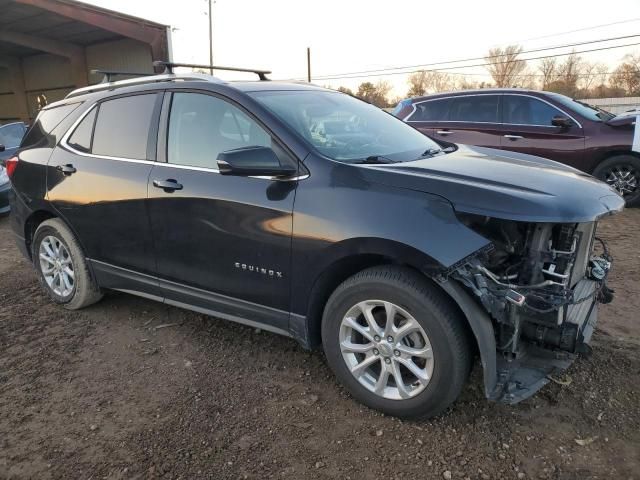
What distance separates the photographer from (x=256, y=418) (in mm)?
2717

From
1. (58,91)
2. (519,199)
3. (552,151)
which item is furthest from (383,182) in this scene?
(58,91)

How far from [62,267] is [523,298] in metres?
3.61

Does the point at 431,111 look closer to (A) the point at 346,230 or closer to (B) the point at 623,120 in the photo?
(B) the point at 623,120

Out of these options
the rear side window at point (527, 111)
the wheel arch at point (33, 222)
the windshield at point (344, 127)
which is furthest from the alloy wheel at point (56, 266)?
the rear side window at point (527, 111)

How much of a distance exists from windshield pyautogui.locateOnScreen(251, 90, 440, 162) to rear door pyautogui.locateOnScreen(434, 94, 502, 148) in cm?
434

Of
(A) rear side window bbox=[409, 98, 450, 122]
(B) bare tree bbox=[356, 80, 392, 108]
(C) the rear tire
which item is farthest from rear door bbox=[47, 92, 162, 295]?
(B) bare tree bbox=[356, 80, 392, 108]

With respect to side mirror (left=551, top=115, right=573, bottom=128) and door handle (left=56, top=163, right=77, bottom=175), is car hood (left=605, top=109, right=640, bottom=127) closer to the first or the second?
side mirror (left=551, top=115, right=573, bottom=128)

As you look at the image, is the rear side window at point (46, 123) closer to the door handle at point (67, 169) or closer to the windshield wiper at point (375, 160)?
→ the door handle at point (67, 169)

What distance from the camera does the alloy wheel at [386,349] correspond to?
251 centimetres

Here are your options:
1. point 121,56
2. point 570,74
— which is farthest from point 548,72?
point 121,56

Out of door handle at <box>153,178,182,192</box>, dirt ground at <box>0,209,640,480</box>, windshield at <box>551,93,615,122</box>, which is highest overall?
windshield at <box>551,93,615,122</box>

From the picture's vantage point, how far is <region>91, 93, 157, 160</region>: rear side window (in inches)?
136

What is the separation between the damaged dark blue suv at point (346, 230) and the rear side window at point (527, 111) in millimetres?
4477

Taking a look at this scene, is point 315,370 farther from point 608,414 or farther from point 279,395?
point 608,414
